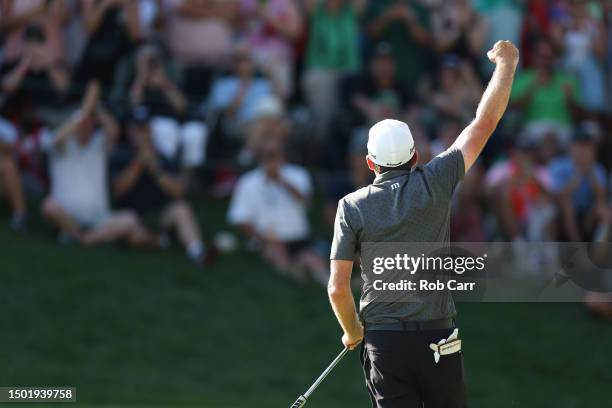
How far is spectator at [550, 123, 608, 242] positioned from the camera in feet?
39.9

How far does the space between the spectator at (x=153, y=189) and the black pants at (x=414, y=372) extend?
238 inches

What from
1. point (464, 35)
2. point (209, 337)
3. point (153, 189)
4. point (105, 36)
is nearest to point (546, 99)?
point (464, 35)

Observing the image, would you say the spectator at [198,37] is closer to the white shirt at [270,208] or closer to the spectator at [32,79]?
the spectator at [32,79]

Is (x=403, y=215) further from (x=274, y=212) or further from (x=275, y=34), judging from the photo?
(x=275, y=34)

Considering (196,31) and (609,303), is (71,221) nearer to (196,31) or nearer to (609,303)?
(196,31)

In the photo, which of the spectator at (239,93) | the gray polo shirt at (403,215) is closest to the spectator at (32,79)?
the spectator at (239,93)

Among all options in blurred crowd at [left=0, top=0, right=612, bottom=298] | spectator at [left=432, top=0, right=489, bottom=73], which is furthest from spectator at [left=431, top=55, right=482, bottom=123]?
spectator at [left=432, top=0, right=489, bottom=73]

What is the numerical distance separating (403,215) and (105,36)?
7519 millimetres

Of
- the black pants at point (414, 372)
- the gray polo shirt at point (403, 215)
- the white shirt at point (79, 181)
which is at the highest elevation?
the white shirt at point (79, 181)

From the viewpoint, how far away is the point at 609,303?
1159cm

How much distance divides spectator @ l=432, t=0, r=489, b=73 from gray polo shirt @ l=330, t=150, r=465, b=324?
27.4ft

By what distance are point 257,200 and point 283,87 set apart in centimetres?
207

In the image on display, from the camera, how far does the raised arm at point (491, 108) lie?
19.8ft

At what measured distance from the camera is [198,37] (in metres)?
13.4
